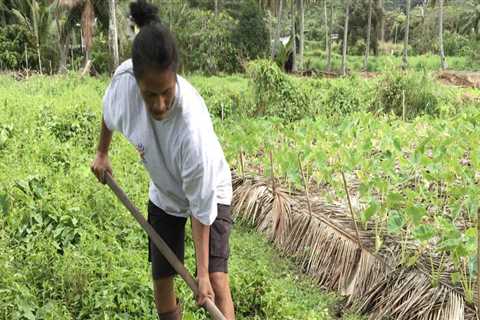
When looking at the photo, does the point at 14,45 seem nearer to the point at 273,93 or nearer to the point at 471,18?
the point at 273,93

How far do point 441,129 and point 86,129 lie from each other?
4.11m

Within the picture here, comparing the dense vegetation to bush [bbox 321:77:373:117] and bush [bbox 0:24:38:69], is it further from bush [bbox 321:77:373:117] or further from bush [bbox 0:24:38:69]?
bush [bbox 0:24:38:69]

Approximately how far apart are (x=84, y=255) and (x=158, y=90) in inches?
71.6

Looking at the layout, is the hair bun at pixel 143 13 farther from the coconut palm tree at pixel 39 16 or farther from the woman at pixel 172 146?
the coconut palm tree at pixel 39 16

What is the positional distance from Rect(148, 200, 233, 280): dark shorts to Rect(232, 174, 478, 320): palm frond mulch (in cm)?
162

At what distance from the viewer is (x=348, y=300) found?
3.67 m

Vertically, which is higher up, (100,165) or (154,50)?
(154,50)

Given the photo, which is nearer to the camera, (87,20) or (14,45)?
(87,20)

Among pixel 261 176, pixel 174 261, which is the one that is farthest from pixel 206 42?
pixel 174 261

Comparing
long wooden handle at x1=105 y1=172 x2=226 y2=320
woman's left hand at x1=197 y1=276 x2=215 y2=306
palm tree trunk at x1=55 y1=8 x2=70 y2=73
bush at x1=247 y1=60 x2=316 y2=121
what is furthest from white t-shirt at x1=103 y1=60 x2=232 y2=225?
palm tree trunk at x1=55 y1=8 x2=70 y2=73

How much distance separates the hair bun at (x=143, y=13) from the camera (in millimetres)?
1983

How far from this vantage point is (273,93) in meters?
8.72

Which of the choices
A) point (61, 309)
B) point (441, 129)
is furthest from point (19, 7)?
point (61, 309)

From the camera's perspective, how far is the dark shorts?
218 cm
